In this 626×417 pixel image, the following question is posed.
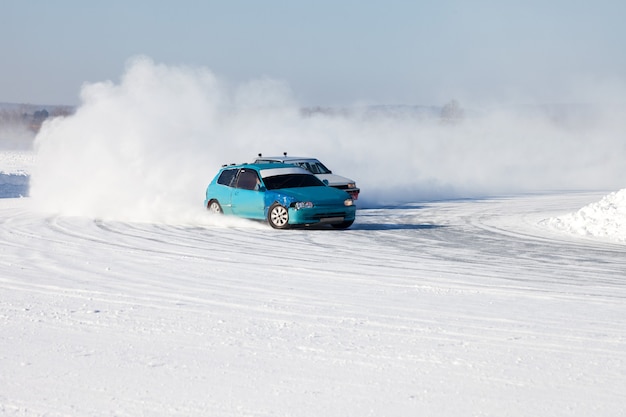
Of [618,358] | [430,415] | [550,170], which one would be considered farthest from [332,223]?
[550,170]

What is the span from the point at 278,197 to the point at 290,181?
3.16 feet

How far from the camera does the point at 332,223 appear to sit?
19.8 metres

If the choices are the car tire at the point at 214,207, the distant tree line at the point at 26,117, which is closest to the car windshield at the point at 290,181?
the car tire at the point at 214,207

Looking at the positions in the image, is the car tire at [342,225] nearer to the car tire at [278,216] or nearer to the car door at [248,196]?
the car tire at [278,216]

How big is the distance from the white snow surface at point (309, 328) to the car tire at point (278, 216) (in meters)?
2.84

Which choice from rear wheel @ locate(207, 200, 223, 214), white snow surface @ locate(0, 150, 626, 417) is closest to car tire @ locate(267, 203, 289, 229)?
rear wheel @ locate(207, 200, 223, 214)

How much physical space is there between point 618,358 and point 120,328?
4.30 m

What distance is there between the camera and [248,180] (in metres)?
20.9

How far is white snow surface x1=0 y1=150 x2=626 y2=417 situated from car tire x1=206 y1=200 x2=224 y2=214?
15.7ft

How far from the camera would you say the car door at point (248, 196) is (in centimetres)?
2025

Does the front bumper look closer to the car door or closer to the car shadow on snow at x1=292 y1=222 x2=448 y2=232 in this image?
the car shadow on snow at x1=292 y1=222 x2=448 y2=232

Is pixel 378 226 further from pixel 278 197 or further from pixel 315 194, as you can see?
pixel 278 197

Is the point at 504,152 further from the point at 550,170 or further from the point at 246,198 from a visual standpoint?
the point at 246,198

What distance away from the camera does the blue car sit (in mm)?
19328
